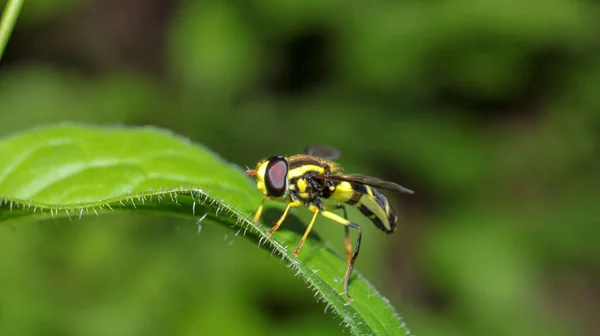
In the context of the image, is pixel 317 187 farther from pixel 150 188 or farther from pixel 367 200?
pixel 150 188

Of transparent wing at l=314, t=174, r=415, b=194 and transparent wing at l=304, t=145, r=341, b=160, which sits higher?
transparent wing at l=314, t=174, r=415, b=194

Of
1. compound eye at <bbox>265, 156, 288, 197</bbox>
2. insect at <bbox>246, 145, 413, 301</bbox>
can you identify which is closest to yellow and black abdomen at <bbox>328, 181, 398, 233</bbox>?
insect at <bbox>246, 145, 413, 301</bbox>

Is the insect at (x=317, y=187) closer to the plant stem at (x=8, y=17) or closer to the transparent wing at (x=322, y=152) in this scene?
the transparent wing at (x=322, y=152)

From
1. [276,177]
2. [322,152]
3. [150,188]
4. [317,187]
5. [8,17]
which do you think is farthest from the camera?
[322,152]

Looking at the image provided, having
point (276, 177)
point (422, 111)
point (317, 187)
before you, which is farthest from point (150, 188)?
point (422, 111)

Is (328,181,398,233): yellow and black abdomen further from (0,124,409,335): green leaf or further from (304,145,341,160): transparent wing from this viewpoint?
(304,145,341,160): transparent wing

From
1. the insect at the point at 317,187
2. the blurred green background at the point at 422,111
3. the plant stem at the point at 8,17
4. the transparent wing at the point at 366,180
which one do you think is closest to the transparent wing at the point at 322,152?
the insect at the point at 317,187
